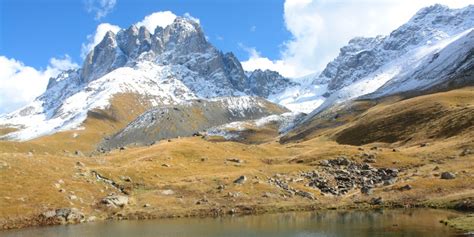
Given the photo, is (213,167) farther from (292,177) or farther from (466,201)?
(466,201)

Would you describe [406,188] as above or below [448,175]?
below

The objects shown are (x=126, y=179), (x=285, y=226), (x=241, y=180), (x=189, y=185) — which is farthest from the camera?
(x=126, y=179)

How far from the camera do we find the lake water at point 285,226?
211 feet

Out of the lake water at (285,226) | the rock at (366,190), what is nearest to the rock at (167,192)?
the lake water at (285,226)

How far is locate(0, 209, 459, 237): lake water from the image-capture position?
211 ft

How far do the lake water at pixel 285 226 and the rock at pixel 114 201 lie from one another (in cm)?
1047

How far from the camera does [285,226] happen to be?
7412cm

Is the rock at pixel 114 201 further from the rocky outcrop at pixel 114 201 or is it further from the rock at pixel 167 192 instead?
the rock at pixel 167 192

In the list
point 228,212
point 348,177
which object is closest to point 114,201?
point 228,212

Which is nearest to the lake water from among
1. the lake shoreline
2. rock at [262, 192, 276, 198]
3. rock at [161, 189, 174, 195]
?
the lake shoreline

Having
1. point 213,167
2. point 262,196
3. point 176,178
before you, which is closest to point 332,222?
point 262,196

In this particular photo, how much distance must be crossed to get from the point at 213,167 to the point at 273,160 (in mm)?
24673

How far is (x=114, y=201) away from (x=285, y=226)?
125 ft

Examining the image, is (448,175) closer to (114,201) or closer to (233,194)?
(233,194)
